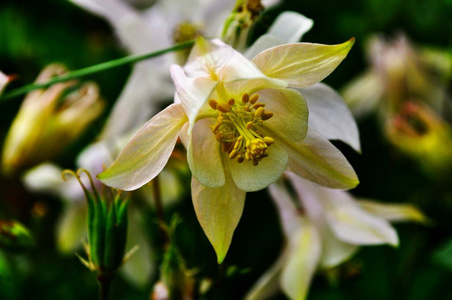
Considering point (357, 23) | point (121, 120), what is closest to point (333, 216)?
point (121, 120)

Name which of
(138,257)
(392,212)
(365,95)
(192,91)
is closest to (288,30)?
(192,91)

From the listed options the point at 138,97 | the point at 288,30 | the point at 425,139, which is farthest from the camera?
the point at 425,139

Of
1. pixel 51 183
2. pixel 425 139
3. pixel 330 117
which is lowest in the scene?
pixel 425 139

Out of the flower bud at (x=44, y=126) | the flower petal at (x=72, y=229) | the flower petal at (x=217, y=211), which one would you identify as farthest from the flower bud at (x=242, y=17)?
the flower petal at (x=72, y=229)

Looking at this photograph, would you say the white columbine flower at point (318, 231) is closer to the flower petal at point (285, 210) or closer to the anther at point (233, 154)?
the flower petal at point (285, 210)

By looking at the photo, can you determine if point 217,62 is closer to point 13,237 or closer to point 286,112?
point 286,112

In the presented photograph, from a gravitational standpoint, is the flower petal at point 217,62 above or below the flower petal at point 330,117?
above

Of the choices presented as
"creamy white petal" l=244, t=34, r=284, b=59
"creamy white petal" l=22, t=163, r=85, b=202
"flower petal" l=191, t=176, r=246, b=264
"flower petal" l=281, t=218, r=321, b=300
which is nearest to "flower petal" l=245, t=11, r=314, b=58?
"creamy white petal" l=244, t=34, r=284, b=59
